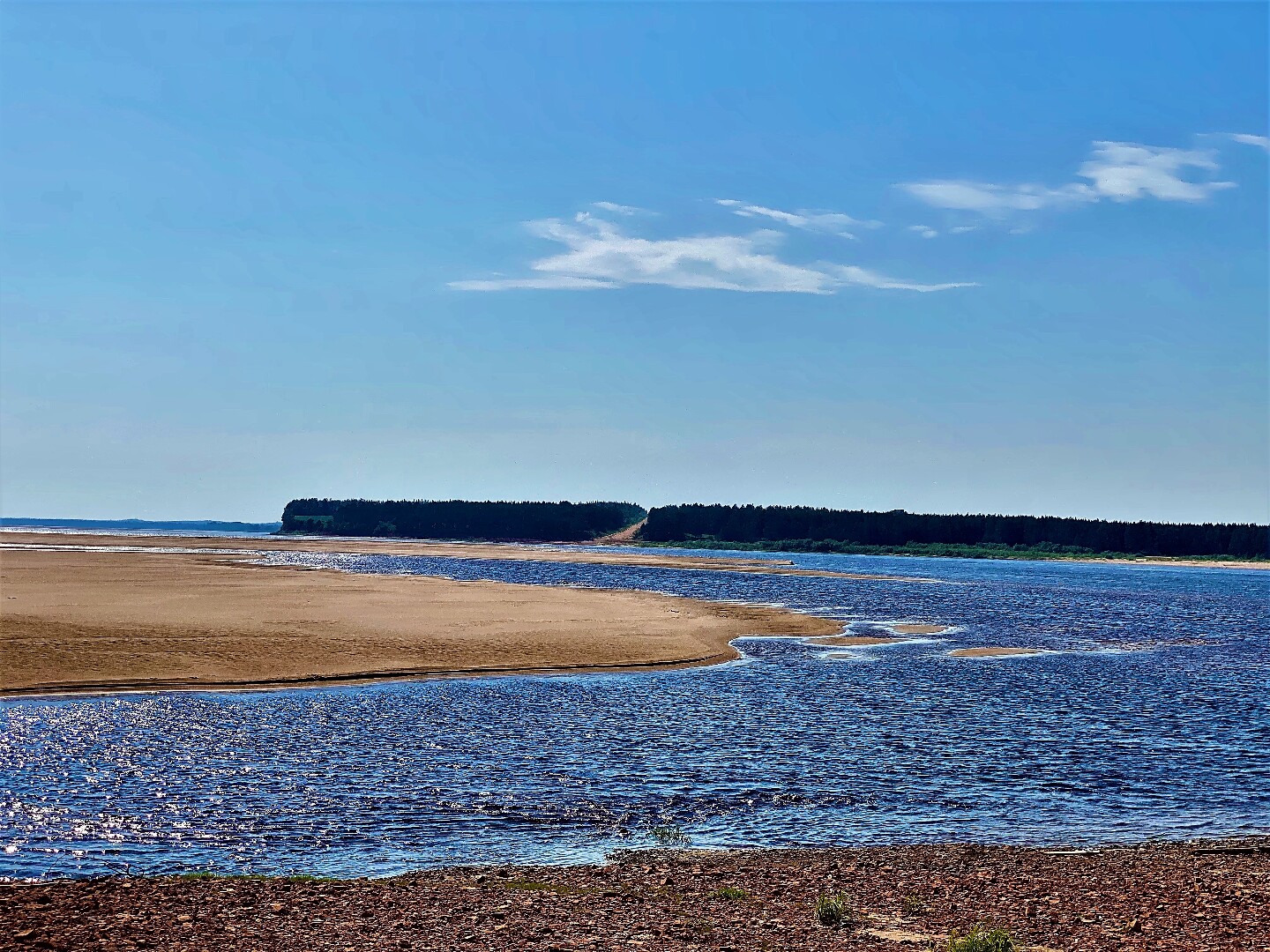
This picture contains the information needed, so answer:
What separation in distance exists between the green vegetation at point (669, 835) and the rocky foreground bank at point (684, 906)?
0.81 meters

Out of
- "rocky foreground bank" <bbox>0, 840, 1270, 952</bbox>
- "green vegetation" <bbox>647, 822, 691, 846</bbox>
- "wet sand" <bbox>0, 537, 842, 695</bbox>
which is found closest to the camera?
"rocky foreground bank" <bbox>0, 840, 1270, 952</bbox>

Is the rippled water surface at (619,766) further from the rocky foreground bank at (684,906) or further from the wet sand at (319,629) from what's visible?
the wet sand at (319,629)

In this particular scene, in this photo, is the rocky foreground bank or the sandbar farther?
the sandbar

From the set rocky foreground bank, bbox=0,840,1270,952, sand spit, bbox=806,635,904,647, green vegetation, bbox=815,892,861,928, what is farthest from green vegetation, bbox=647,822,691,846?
sand spit, bbox=806,635,904,647

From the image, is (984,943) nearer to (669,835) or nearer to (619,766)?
(669,835)

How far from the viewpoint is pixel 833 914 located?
40.2 feet

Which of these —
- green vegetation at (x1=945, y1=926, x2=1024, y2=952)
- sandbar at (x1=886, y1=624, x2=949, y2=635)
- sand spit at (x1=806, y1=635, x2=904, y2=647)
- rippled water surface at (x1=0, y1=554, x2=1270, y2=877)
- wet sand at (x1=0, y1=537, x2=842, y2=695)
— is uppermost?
green vegetation at (x1=945, y1=926, x2=1024, y2=952)

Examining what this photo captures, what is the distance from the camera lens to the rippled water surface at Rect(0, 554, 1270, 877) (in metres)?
16.4

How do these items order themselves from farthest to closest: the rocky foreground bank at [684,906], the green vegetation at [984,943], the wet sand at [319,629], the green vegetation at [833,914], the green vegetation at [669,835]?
1. the wet sand at [319,629]
2. the green vegetation at [669,835]
3. the green vegetation at [833,914]
4. the rocky foreground bank at [684,906]
5. the green vegetation at [984,943]

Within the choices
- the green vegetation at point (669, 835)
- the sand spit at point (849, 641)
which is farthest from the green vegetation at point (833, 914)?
the sand spit at point (849, 641)

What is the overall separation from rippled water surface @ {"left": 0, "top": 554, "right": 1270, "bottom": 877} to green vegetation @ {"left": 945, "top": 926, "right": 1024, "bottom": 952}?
5414mm

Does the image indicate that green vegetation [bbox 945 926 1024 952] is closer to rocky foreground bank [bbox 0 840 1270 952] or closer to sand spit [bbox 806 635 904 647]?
rocky foreground bank [bbox 0 840 1270 952]

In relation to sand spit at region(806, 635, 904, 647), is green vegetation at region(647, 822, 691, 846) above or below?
above

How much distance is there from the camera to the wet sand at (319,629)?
30.7 meters
